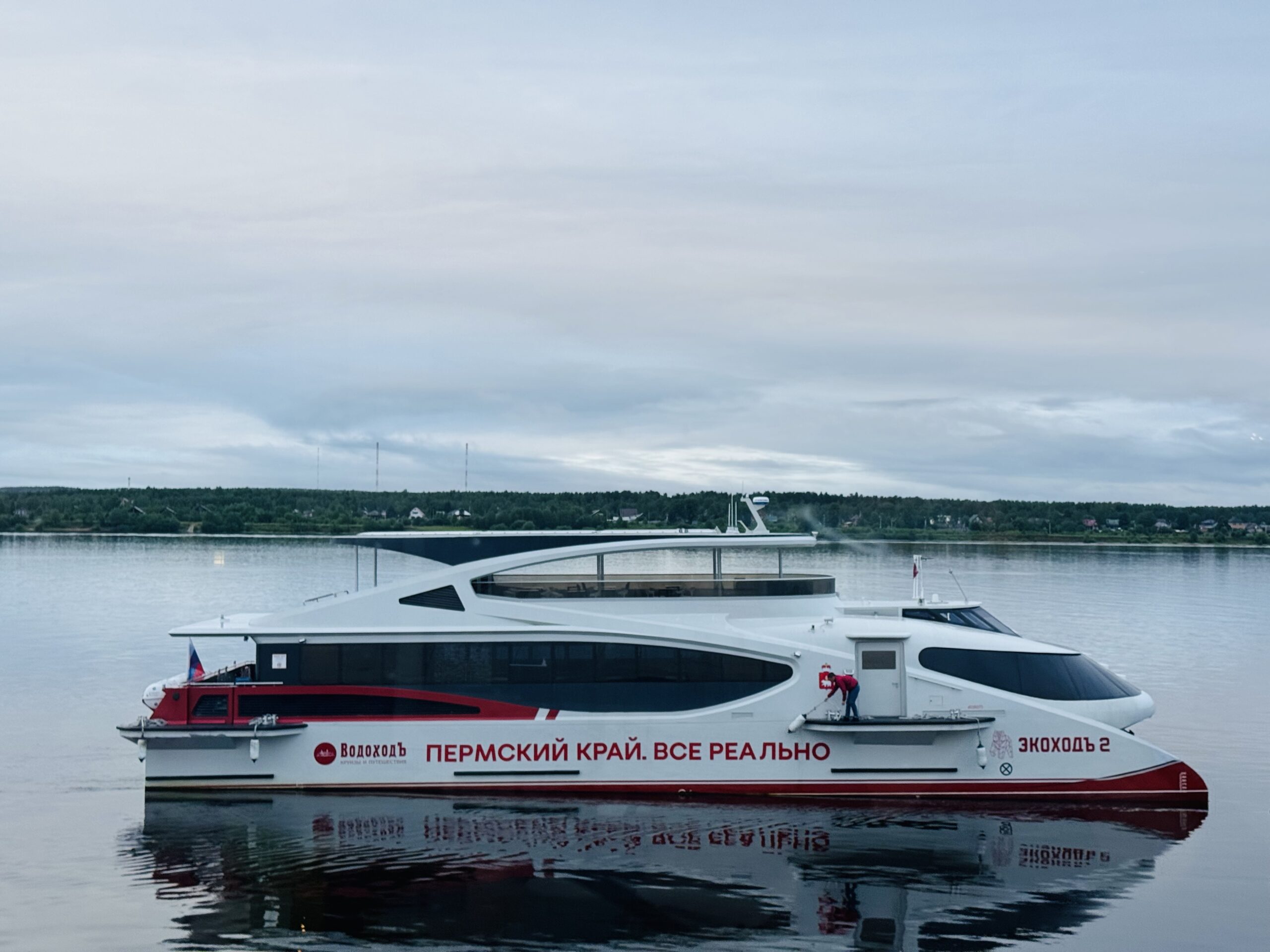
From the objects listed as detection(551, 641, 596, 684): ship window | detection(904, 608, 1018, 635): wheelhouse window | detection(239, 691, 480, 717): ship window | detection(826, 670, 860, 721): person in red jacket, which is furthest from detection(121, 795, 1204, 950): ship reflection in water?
detection(904, 608, 1018, 635): wheelhouse window

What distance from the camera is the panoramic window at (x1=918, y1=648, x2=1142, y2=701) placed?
57.5 ft

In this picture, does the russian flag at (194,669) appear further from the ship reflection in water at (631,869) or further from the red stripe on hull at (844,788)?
the ship reflection in water at (631,869)

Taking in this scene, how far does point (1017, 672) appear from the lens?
57.8 feet

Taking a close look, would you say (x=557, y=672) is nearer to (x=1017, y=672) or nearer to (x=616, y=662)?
(x=616, y=662)

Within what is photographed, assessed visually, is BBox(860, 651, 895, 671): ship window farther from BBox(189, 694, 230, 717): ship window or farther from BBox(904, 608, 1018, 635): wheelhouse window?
BBox(189, 694, 230, 717): ship window

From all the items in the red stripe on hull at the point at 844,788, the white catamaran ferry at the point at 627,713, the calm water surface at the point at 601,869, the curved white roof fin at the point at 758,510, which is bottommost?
the calm water surface at the point at 601,869

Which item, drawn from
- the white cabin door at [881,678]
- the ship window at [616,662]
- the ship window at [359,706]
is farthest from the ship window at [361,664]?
the white cabin door at [881,678]

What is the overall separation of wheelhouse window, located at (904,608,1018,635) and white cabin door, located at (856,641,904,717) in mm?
1423

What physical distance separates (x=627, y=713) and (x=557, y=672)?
117cm

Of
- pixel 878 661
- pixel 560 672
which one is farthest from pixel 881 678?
pixel 560 672

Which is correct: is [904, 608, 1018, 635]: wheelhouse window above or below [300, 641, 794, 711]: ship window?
above

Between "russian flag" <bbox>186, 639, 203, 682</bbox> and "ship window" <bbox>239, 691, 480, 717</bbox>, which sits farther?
"russian flag" <bbox>186, 639, 203, 682</bbox>

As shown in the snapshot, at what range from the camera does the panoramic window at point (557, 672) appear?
1748 cm

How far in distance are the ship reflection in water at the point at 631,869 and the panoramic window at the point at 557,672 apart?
60.0 inches
